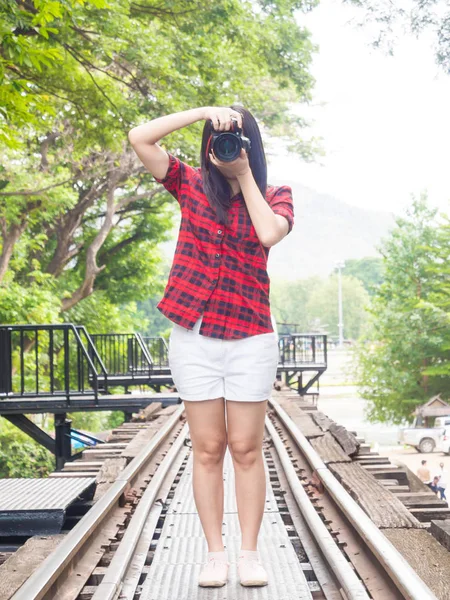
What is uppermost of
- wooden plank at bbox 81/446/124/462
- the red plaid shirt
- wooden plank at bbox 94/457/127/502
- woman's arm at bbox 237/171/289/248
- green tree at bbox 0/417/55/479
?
woman's arm at bbox 237/171/289/248

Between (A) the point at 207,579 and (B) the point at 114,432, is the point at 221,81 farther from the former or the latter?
(A) the point at 207,579

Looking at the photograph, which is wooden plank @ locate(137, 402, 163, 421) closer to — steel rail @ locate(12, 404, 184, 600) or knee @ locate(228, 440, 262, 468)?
steel rail @ locate(12, 404, 184, 600)

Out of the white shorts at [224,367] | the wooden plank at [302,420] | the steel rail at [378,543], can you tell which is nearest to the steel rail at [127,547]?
the white shorts at [224,367]

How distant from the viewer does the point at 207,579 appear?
3107mm

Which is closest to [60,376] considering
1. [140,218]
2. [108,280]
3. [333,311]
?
[108,280]

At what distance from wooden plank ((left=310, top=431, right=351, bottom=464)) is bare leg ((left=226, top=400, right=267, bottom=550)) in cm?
250

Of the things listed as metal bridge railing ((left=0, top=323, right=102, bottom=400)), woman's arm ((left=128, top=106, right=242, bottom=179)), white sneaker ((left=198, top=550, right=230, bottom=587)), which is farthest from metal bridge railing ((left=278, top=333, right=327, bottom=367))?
woman's arm ((left=128, top=106, right=242, bottom=179))

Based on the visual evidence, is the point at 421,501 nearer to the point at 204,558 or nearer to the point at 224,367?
the point at 204,558

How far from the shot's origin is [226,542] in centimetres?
395

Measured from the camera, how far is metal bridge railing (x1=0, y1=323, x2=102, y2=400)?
938cm

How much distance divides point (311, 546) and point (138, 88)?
10.6 metres

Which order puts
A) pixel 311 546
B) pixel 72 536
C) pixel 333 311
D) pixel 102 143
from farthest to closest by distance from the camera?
pixel 333 311 → pixel 102 143 → pixel 311 546 → pixel 72 536

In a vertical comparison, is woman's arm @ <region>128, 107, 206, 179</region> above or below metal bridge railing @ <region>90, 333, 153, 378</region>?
above

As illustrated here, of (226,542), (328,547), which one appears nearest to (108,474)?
(226,542)
